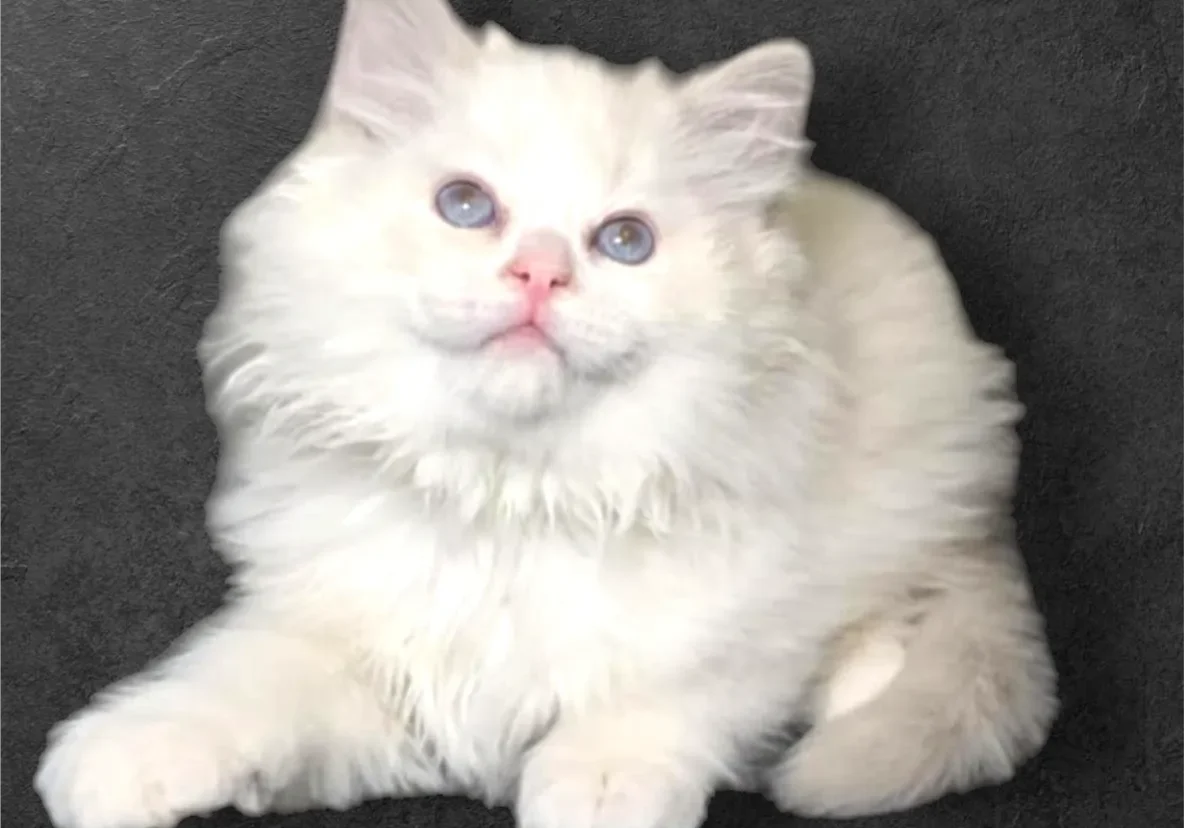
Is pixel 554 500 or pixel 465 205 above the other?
pixel 465 205

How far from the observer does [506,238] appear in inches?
45.2

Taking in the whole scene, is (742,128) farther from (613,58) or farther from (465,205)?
(613,58)

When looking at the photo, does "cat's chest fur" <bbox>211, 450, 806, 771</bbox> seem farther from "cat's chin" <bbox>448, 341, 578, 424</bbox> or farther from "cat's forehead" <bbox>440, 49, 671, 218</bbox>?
"cat's forehead" <bbox>440, 49, 671, 218</bbox>

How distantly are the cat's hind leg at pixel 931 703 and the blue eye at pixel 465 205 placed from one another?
541 millimetres

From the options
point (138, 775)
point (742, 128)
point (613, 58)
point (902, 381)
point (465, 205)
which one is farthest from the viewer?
point (613, 58)

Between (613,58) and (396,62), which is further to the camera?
(613,58)

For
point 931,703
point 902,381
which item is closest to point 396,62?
point 902,381

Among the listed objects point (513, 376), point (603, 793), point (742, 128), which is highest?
point (742, 128)

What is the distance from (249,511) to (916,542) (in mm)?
655

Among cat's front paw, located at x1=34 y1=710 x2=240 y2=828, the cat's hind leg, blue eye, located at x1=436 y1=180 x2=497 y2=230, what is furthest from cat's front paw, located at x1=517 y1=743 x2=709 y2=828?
blue eye, located at x1=436 y1=180 x2=497 y2=230

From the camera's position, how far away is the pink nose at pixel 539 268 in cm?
109

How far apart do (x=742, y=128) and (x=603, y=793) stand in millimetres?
617

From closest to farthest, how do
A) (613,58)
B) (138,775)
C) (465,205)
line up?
(138,775)
(465,205)
(613,58)

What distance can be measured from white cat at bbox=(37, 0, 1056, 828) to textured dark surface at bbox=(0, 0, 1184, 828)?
0.48 ft
